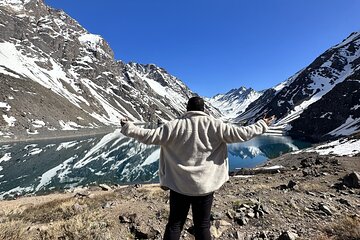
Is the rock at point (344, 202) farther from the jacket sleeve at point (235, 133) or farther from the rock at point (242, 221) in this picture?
the jacket sleeve at point (235, 133)

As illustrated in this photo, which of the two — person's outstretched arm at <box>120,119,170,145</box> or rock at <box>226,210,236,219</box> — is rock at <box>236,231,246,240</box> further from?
person's outstretched arm at <box>120,119,170,145</box>

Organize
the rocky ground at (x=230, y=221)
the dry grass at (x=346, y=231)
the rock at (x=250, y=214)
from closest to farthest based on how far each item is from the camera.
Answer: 1. the dry grass at (x=346, y=231)
2. the rocky ground at (x=230, y=221)
3. the rock at (x=250, y=214)

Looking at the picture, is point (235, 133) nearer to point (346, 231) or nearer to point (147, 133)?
point (147, 133)

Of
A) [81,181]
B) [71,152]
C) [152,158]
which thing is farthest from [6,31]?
[81,181]

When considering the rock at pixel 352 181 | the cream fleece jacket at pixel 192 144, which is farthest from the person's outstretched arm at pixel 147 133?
the rock at pixel 352 181

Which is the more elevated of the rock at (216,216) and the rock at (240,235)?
the rock at (216,216)

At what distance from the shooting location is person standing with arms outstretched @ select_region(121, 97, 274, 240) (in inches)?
195

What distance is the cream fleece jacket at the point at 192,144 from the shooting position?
493cm

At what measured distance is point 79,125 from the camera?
130 m

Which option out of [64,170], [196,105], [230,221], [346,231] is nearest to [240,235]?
[230,221]

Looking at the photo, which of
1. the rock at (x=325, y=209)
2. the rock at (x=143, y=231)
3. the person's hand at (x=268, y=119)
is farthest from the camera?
the rock at (x=325, y=209)

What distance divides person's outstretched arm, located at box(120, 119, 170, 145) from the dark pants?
3.06ft

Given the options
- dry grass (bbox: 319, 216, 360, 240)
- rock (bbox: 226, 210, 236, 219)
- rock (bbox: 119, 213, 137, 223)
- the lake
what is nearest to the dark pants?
dry grass (bbox: 319, 216, 360, 240)

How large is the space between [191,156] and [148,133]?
0.80m
